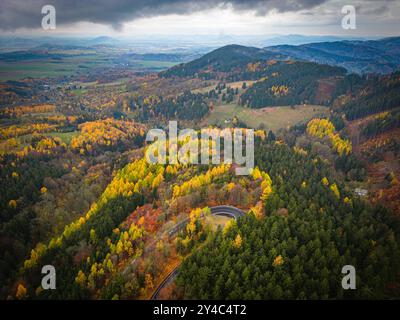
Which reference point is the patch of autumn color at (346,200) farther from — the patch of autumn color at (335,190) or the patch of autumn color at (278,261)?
the patch of autumn color at (278,261)

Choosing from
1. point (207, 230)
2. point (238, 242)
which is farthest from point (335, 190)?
point (207, 230)

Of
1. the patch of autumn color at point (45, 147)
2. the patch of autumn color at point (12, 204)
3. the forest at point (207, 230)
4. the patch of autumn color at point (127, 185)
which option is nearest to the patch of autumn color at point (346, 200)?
the forest at point (207, 230)

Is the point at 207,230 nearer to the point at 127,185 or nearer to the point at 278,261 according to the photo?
the point at 278,261

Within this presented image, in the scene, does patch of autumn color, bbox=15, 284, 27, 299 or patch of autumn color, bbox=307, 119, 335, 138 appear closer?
patch of autumn color, bbox=15, 284, 27, 299

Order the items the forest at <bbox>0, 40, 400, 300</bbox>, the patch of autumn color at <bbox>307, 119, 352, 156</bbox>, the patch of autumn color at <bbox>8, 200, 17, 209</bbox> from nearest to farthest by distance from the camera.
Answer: the forest at <bbox>0, 40, 400, 300</bbox> < the patch of autumn color at <bbox>8, 200, 17, 209</bbox> < the patch of autumn color at <bbox>307, 119, 352, 156</bbox>

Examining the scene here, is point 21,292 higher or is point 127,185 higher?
point 127,185

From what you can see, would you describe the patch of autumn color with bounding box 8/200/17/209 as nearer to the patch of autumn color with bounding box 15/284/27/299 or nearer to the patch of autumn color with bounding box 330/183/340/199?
the patch of autumn color with bounding box 15/284/27/299

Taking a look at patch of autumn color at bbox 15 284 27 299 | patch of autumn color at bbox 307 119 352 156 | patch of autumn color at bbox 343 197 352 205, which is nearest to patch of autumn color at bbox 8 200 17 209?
patch of autumn color at bbox 15 284 27 299

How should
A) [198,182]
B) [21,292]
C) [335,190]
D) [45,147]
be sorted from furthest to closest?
[45,147]
[198,182]
[335,190]
[21,292]

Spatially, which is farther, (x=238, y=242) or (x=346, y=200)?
(x=346, y=200)

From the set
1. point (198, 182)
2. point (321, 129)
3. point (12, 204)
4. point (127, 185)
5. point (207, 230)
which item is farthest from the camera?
point (321, 129)

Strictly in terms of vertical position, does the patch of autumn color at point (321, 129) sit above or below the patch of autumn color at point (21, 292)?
above

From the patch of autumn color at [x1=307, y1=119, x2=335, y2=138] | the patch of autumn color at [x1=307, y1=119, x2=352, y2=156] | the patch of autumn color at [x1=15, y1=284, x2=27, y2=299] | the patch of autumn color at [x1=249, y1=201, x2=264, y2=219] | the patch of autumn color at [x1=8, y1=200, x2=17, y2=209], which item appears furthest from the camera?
the patch of autumn color at [x1=307, y1=119, x2=335, y2=138]

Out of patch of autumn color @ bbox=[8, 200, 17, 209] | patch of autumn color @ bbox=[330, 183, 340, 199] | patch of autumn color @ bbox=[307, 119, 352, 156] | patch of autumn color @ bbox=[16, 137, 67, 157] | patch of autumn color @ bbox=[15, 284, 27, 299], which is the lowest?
patch of autumn color @ bbox=[15, 284, 27, 299]
